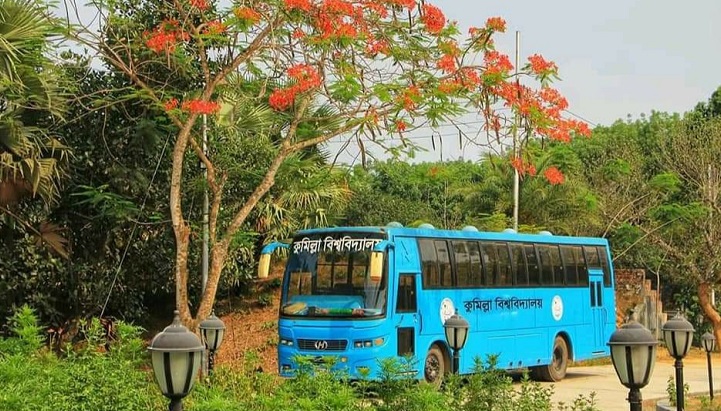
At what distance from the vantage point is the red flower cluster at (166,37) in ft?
49.7

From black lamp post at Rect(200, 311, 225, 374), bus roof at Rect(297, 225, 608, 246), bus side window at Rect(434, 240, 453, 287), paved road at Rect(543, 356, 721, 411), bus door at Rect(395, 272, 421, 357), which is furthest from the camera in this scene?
bus side window at Rect(434, 240, 453, 287)

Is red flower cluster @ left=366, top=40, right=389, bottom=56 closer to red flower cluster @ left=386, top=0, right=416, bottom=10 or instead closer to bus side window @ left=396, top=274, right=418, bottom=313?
red flower cluster @ left=386, top=0, right=416, bottom=10

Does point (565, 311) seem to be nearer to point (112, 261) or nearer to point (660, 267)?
point (112, 261)

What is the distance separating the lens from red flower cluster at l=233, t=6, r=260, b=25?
1448 cm

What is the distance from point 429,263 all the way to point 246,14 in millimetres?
4881

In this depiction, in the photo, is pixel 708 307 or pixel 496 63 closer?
pixel 496 63

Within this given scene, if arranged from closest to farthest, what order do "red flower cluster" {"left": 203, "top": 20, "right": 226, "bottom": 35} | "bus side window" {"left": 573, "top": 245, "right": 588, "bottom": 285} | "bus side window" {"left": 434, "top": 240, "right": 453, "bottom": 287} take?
"red flower cluster" {"left": 203, "top": 20, "right": 226, "bottom": 35} < "bus side window" {"left": 434, "top": 240, "right": 453, "bottom": 287} < "bus side window" {"left": 573, "top": 245, "right": 588, "bottom": 285}

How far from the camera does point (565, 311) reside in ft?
66.8

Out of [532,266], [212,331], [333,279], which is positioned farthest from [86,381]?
[532,266]

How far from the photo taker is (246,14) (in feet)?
47.5

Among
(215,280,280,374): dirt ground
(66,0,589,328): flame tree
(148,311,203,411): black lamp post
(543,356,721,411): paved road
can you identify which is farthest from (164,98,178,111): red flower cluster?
(148,311,203,411): black lamp post

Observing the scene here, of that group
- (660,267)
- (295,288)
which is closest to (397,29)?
(295,288)

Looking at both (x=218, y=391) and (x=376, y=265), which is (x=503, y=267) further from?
(x=218, y=391)

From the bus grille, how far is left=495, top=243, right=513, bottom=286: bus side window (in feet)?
13.1
